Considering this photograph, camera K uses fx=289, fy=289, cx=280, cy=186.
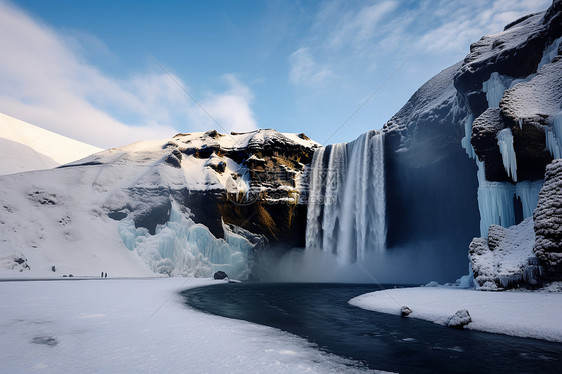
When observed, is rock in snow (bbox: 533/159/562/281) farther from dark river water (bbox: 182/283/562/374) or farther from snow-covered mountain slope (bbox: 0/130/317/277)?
snow-covered mountain slope (bbox: 0/130/317/277)

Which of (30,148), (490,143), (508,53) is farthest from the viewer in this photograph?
(30,148)

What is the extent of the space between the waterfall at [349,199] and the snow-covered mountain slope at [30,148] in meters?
47.5

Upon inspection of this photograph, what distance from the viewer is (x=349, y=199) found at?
3619cm

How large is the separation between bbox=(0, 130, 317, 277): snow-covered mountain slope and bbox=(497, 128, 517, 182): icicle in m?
24.2

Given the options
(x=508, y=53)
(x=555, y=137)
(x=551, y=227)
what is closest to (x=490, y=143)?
(x=555, y=137)

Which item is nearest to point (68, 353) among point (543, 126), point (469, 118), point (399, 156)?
point (543, 126)

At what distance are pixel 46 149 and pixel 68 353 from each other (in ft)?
242

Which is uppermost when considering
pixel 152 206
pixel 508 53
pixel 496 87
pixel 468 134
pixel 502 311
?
pixel 508 53

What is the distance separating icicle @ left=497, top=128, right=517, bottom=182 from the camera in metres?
17.0

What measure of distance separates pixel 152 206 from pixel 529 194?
108 ft

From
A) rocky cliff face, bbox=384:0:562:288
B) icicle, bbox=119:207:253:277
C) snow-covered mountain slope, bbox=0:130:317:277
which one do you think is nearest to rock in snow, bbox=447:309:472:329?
rocky cliff face, bbox=384:0:562:288

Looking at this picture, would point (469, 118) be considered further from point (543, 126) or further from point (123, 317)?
point (123, 317)

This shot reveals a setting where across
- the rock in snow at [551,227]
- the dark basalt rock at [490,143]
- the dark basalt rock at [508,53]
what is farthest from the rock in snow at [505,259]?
the dark basalt rock at [508,53]

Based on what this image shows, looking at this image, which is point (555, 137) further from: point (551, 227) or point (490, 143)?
point (551, 227)
